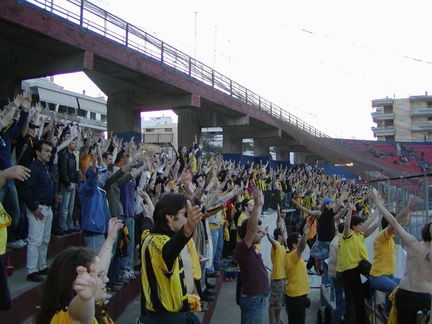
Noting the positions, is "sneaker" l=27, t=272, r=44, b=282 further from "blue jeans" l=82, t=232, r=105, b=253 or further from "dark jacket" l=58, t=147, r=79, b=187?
"dark jacket" l=58, t=147, r=79, b=187

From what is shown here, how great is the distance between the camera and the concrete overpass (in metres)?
9.92

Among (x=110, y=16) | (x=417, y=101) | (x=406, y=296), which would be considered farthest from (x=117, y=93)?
(x=417, y=101)

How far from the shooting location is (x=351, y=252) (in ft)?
20.1

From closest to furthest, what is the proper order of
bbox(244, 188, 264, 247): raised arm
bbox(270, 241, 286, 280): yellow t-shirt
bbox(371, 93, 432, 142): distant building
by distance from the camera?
bbox(244, 188, 264, 247): raised arm
bbox(270, 241, 286, 280): yellow t-shirt
bbox(371, 93, 432, 142): distant building

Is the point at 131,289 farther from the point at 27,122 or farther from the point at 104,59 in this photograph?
the point at 104,59

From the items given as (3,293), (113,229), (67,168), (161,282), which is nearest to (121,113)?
(67,168)

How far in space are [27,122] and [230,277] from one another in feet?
16.7

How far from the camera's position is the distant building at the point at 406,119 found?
67562 mm

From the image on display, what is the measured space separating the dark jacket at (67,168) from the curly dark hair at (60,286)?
4450 mm

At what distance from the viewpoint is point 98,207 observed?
515 cm

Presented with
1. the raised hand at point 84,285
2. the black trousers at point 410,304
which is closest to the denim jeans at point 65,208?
the black trousers at point 410,304

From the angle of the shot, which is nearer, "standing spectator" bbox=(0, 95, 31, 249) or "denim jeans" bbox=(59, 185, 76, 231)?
"standing spectator" bbox=(0, 95, 31, 249)

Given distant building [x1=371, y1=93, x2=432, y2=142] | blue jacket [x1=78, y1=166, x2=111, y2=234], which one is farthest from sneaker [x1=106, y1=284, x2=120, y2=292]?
distant building [x1=371, y1=93, x2=432, y2=142]

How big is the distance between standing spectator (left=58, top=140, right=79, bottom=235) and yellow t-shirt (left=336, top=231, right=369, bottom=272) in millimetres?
4088
